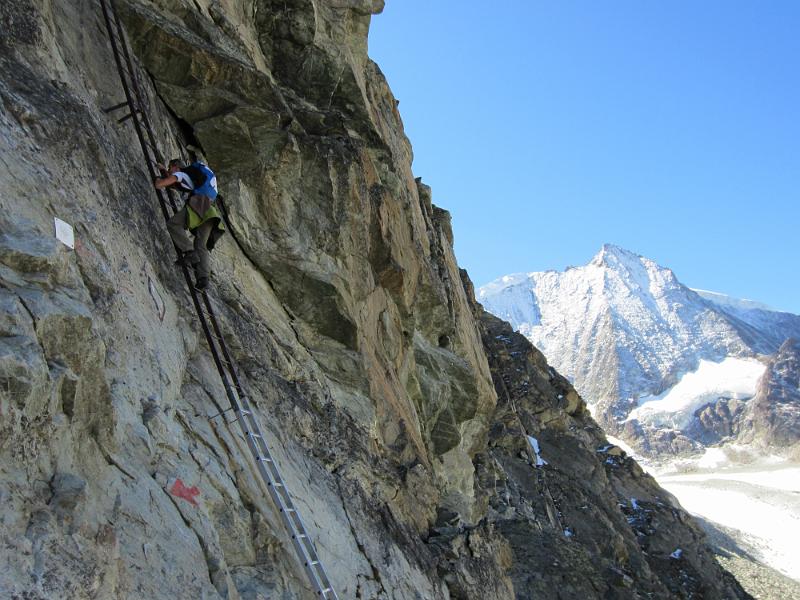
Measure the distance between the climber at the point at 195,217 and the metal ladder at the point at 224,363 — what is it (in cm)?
16

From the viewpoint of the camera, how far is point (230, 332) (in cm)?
861

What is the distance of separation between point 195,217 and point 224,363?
1.89m

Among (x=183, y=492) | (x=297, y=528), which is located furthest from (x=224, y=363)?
(x=183, y=492)

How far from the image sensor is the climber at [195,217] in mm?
8242

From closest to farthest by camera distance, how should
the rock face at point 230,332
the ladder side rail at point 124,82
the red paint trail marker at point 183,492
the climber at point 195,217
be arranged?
the rock face at point 230,332 → the red paint trail marker at point 183,492 → the climber at point 195,217 → the ladder side rail at point 124,82

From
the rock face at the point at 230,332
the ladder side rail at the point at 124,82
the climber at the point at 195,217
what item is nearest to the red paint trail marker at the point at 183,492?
the rock face at the point at 230,332

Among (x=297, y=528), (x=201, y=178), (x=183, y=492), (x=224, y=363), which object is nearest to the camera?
(x=183, y=492)

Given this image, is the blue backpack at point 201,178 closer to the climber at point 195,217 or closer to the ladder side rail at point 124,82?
the climber at point 195,217

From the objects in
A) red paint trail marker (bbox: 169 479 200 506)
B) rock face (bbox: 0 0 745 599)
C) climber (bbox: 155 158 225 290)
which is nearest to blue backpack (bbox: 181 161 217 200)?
climber (bbox: 155 158 225 290)

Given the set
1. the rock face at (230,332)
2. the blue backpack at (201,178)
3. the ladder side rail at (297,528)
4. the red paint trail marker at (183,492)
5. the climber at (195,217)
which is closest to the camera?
the rock face at (230,332)

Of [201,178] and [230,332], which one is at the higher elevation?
[201,178]

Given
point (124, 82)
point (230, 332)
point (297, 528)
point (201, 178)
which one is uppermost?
point (124, 82)

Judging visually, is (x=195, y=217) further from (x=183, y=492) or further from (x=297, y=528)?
(x=297, y=528)

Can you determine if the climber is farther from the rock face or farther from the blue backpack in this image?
the rock face
